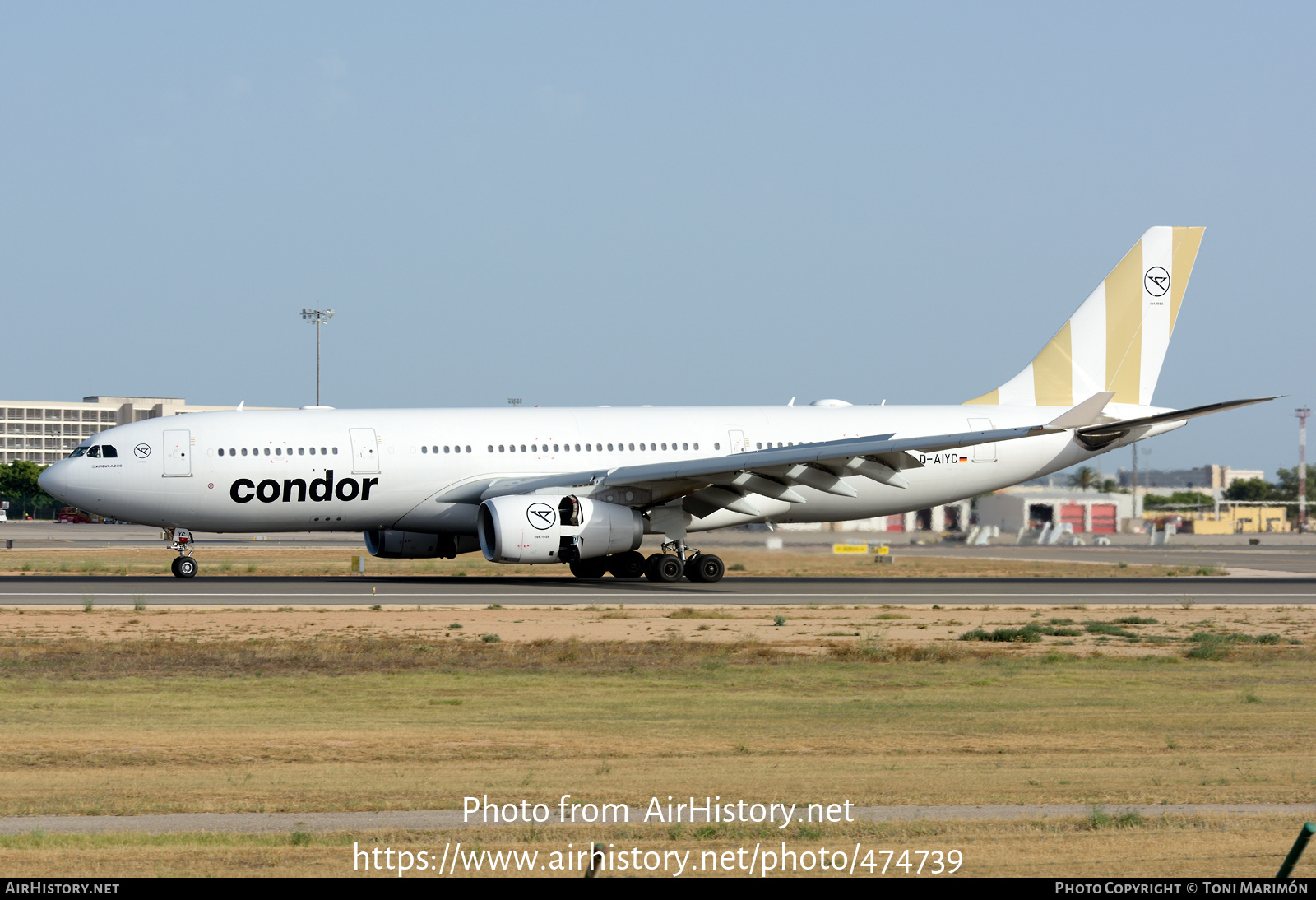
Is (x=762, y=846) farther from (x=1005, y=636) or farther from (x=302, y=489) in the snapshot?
(x=302, y=489)

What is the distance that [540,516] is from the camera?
28.3 m

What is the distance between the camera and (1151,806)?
9164 mm

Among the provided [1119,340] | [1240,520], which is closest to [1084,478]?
[1240,520]

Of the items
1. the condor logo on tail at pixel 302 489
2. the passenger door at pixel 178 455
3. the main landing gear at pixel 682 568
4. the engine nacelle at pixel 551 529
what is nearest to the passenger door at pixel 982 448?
the main landing gear at pixel 682 568

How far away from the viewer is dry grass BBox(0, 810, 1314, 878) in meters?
7.27

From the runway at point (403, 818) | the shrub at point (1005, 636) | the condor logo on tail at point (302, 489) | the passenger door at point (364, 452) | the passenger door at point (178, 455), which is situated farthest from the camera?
the passenger door at point (364, 452)

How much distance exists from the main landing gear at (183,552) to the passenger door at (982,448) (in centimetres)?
1851

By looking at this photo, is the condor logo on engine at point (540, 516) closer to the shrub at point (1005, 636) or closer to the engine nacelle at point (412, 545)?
the engine nacelle at point (412, 545)

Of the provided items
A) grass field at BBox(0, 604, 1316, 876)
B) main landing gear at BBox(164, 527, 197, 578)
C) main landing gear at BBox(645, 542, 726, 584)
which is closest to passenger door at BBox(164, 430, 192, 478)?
main landing gear at BBox(164, 527, 197, 578)

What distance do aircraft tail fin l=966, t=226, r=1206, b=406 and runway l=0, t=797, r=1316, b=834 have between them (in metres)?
28.2

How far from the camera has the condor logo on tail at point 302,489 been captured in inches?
1191

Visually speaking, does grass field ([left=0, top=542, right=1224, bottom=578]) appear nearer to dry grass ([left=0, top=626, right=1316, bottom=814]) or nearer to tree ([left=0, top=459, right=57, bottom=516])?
dry grass ([left=0, top=626, right=1316, bottom=814])

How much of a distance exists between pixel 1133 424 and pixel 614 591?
41.9 ft
